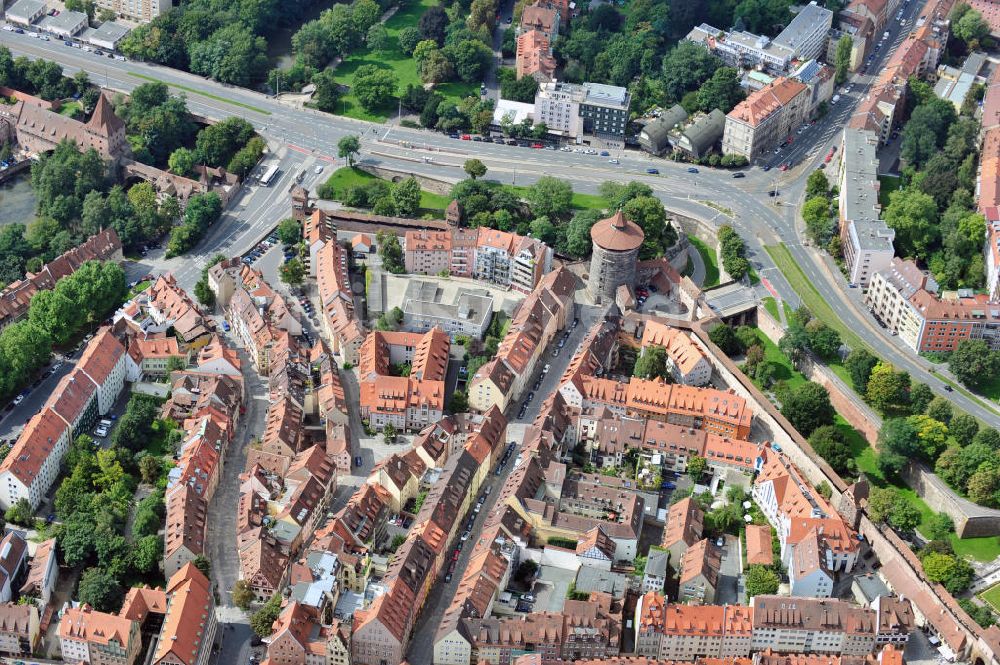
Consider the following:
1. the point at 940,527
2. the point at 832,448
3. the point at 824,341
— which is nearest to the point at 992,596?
the point at 940,527

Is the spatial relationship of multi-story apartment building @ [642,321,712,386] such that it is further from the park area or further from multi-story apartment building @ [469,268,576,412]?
multi-story apartment building @ [469,268,576,412]

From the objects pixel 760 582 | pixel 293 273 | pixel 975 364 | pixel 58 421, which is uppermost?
pixel 975 364

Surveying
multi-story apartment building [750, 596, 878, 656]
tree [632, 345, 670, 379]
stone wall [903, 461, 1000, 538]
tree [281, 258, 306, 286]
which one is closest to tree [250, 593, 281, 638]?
multi-story apartment building [750, 596, 878, 656]

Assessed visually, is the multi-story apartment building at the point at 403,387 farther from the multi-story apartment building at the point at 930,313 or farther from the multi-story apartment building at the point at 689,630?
the multi-story apartment building at the point at 930,313

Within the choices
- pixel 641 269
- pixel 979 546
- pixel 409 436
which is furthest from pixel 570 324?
pixel 979 546

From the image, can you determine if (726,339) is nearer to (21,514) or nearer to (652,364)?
(652,364)

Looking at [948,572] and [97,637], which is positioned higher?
[948,572]

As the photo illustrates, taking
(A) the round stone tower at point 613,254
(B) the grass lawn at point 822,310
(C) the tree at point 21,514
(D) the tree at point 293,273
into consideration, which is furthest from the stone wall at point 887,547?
(C) the tree at point 21,514
